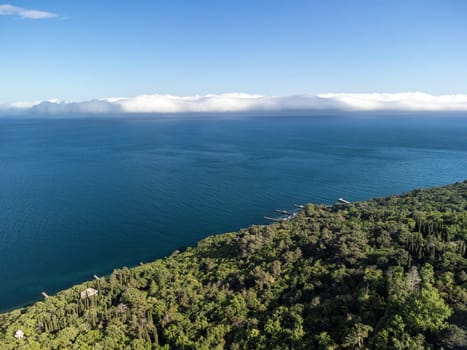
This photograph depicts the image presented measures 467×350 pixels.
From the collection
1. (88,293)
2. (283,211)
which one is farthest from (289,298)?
(283,211)

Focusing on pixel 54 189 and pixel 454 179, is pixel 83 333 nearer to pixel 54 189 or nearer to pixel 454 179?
pixel 54 189

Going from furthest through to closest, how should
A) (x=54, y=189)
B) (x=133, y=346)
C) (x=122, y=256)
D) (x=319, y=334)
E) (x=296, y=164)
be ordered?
(x=296, y=164)
(x=54, y=189)
(x=122, y=256)
(x=133, y=346)
(x=319, y=334)

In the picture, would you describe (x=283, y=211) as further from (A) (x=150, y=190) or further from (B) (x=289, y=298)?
(B) (x=289, y=298)

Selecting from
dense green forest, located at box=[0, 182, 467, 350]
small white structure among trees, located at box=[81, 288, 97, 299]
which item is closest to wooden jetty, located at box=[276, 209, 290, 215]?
dense green forest, located at box=[0, 182, 467, 350]

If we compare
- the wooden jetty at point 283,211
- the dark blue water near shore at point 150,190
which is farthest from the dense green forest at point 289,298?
the wooden jetty at point 283,211

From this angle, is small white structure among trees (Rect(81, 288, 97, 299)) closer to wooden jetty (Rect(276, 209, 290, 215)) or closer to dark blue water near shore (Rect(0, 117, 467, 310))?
dark blue water near shore (Rect(0, 117, 467, 310))

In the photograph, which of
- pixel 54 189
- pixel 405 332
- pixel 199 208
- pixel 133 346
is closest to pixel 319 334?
pixel 405 332
